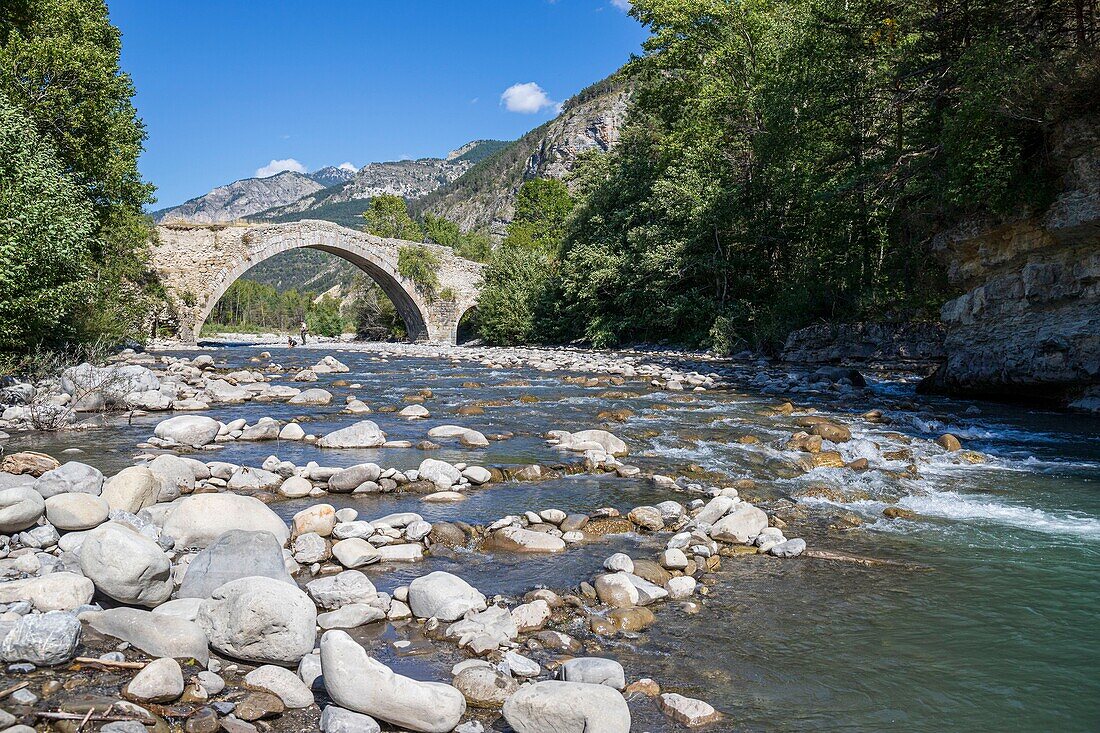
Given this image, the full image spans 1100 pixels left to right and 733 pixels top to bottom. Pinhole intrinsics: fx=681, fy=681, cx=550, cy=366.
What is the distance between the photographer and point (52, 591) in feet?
10.8

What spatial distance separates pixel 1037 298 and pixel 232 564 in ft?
38.8

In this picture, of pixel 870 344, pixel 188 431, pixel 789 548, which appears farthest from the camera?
pixel 870 344

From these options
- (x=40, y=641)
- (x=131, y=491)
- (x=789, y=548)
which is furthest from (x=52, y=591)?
(x=789, y=548)

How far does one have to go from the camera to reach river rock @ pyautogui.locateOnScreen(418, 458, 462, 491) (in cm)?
612

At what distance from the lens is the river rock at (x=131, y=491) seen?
483 centimetres

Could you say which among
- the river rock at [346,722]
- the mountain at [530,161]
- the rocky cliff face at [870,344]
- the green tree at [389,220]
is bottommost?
the river rock at [346,722]

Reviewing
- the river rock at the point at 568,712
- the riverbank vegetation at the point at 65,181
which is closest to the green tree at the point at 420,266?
the riverbank vegetation at the point at 65,181

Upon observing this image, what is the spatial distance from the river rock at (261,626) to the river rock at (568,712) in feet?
3.59

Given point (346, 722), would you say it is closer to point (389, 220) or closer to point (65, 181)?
point (65, 181)

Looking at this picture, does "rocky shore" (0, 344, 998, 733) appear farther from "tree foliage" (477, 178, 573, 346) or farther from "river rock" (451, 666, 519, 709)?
"tree foliage" (477, 178, 573, 346)

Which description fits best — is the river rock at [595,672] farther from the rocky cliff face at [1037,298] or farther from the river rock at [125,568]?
the rocky cliff face at [1037,298]

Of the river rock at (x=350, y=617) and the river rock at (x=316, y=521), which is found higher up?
the river rock at (x=316, y=521)

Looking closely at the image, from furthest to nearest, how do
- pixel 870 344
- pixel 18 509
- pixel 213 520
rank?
pixel 870 344
pixel 213 520
pixel 18 509

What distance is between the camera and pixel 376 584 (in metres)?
4.05
